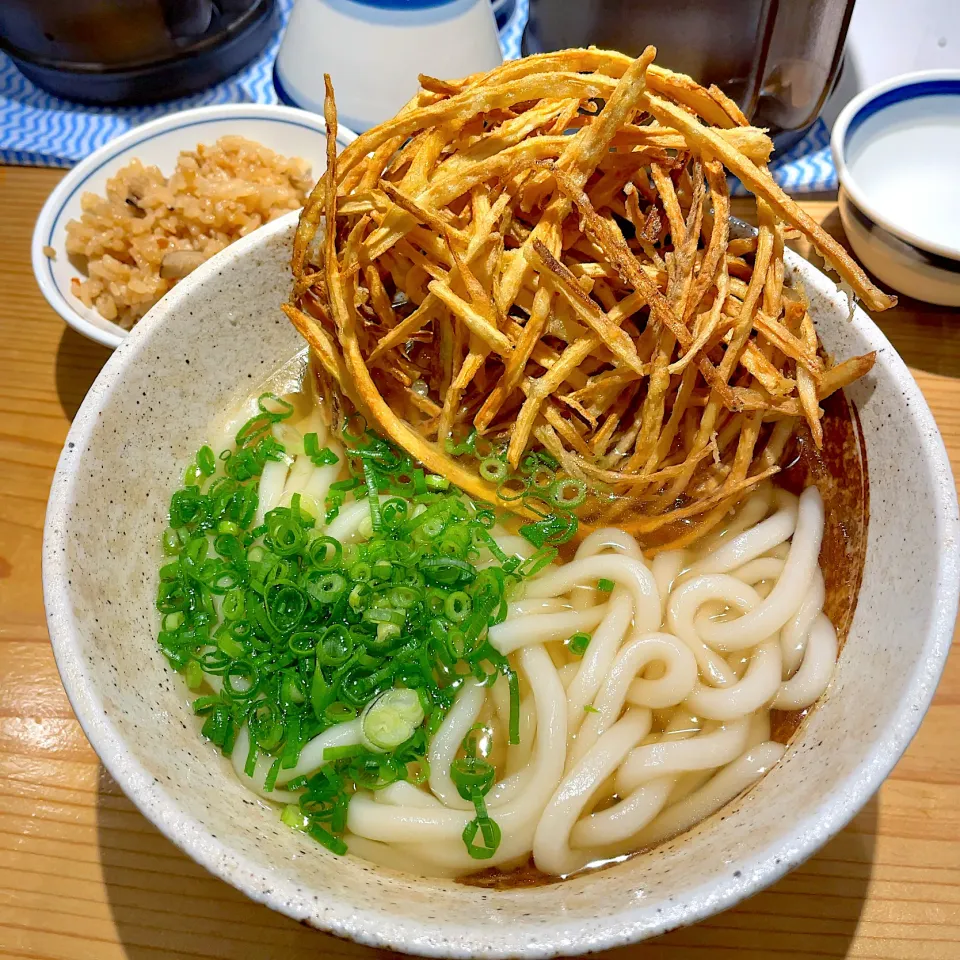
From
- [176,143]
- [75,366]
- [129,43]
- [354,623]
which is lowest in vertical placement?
[75,366]

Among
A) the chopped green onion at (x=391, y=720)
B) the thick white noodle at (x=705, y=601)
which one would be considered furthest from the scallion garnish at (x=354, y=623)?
the thick white noodle at (x=705, y=601)

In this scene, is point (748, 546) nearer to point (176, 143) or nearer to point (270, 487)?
point (270, 487)

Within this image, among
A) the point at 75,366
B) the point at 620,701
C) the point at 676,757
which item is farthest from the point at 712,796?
the point at 75,366

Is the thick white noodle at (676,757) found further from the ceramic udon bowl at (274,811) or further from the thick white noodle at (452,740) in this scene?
the thick white noodle at (452,740)

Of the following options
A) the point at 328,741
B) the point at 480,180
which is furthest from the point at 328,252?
the point at 328,741

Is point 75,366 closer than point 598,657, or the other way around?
point 598,657

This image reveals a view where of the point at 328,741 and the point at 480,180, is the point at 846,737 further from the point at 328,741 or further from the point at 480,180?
the point at 480,180

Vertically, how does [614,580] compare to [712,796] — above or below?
above
